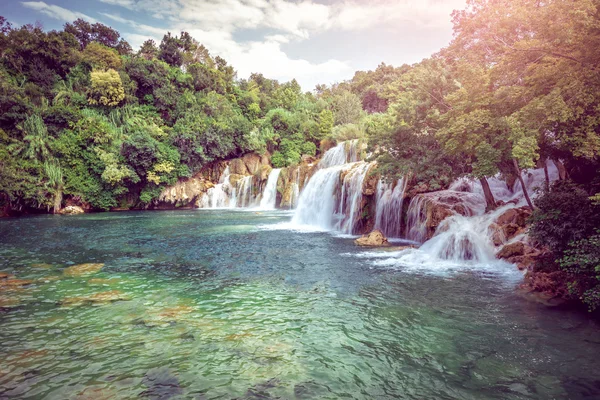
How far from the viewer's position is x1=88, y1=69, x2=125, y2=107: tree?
116ft

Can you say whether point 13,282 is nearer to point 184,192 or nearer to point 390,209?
point 390,209

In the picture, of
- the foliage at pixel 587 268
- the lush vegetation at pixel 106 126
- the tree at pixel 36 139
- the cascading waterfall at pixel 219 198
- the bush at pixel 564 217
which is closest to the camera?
the foliage at pixel 587 268

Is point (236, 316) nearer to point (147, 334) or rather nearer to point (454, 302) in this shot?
point (147, 334)

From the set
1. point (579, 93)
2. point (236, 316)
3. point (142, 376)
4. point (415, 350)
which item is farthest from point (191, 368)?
point (579, 93)

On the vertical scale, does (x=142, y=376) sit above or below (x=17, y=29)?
below

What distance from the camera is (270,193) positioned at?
116 feet

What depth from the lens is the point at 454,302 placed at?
25.0 ft

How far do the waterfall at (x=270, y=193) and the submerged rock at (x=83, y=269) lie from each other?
24.2 meters

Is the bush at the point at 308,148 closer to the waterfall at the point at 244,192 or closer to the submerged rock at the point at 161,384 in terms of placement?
the waterfall at the point at 244,192

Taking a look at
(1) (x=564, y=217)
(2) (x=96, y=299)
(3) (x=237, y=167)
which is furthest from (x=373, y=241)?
(3) (x=237, y=167)

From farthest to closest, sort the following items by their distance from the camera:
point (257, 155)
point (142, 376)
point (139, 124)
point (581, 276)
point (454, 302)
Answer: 1. point (257, 155)
2. point (139, 124)
3. point (454, 302)
4. point (581, 276)
5. point (142, 376)

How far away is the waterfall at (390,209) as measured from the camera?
55.0 ft

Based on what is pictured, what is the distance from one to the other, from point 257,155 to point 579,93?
1448 inches

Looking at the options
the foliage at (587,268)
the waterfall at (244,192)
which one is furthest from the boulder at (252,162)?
the foliage at (587,268)
